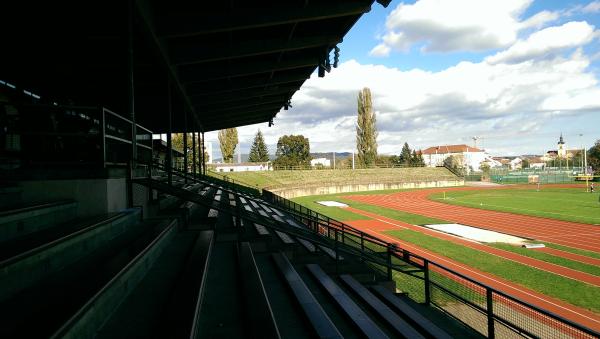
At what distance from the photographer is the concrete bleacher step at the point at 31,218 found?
9.76 feet

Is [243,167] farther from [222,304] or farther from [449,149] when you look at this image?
[449,149]

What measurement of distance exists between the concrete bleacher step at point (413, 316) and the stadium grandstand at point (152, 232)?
2cm

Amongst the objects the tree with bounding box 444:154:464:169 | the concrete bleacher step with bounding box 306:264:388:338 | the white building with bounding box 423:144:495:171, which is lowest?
the concrete bleacher step with bounding box 306:264:388:338

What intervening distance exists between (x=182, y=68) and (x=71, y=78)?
373 centimetres

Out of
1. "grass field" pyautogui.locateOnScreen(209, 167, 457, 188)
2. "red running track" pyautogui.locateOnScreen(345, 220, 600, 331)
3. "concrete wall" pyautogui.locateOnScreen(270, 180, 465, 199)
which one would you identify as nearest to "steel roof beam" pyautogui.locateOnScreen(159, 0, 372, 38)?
"red running track" pyautogui.locateOnScreen(345, 220, 600, 331)

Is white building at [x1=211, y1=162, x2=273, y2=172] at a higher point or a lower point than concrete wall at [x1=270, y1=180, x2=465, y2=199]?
higher

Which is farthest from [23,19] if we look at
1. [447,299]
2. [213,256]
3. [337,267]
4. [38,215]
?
[447,299]

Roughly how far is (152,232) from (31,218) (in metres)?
1.27

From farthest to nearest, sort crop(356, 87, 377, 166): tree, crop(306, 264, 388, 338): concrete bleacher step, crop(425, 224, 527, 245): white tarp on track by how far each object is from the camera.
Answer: crop(356, 87, 377, 166): tree < crop(425, 224, 527, 245): white tarp on track < crop(306, 264, 388, 338): concrete bleacher step

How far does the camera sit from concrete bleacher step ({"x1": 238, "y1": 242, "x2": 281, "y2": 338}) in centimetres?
264

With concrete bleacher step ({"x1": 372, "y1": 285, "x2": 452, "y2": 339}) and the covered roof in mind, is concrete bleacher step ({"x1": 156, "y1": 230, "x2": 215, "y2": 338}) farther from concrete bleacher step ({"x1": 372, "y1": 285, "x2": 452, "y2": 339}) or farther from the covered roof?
the covered roof

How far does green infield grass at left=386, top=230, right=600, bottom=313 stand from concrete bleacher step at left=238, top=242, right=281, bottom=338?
10.2 metres

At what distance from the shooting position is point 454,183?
6488cm

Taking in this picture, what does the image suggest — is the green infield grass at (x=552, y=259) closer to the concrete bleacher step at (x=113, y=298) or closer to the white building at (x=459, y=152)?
the concrete bleacher step at (x=113, y=298)
